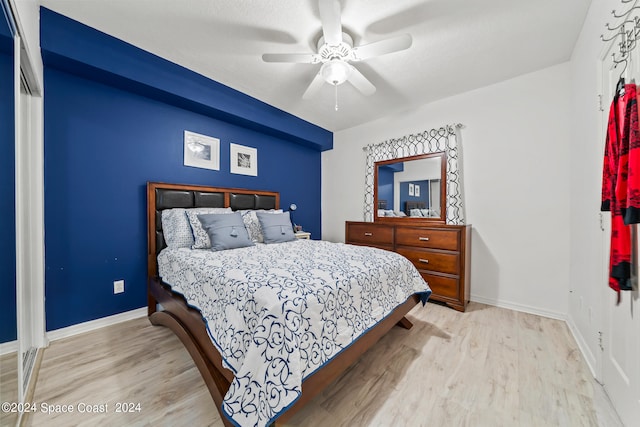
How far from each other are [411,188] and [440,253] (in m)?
1.04

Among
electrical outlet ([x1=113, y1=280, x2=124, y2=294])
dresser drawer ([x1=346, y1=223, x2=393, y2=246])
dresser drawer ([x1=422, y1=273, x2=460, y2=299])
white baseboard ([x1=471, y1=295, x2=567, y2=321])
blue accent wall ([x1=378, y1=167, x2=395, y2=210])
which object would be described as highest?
blue accent wall ([x1=378, y1=167, x2=395, y2=210])

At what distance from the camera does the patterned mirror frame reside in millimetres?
2936

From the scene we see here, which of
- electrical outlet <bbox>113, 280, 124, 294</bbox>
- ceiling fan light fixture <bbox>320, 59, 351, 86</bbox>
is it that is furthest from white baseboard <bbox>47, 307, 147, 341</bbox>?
ceiling fan light fixture <bbox>320, 59, 351, 86</bbox>

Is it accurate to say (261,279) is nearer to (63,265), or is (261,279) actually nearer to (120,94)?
(63,265)

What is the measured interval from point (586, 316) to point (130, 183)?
4.16 meters

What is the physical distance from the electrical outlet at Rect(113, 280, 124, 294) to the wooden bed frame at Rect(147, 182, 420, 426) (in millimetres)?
223

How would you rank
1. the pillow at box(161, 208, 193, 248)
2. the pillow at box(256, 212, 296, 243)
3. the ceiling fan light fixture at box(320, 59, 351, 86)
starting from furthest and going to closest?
the pillow at box(256, 212, 296, 243) < the pillow at box(161, 208, 193, 248) < the ceiling fan light fixture at box(320, 59, 351, 86)

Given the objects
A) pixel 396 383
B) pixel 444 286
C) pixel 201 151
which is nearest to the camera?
pixel 396 383

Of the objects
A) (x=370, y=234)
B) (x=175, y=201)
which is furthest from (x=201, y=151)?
(x=370, y=234)

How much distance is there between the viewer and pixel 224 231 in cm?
232

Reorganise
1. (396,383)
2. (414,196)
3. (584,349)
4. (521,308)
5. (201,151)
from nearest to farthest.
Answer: (396,383) → (584,349) → (521,308) → (201,151) → (414,196)

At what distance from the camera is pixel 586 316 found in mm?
1786

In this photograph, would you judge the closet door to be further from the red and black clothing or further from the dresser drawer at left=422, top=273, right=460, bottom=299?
the dresser drawer at left=422, top=273, right=460, bottom=299

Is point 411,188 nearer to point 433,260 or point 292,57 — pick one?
point 433,260
